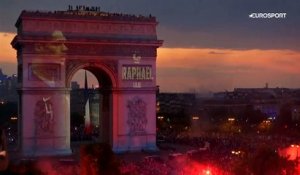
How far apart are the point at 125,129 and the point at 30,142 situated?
14.6 feet

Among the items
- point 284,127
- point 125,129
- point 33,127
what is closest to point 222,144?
point 125,129

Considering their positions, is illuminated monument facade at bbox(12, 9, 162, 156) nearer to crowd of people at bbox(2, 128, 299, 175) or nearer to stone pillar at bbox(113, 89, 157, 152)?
stone pillar at bbox(113, 89, 157, 152)

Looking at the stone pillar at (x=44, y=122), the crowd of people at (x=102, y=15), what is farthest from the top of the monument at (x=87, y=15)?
the stone pillar at (x=44, y=122)

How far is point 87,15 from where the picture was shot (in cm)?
3114

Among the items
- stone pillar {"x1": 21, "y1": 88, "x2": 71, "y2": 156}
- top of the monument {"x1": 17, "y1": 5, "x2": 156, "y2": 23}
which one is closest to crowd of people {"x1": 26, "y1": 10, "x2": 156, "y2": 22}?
top of the monument {"x1": 17, "y1": 5, "x2": 156, "y2": 23}

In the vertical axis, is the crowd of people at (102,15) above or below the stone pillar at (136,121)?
above

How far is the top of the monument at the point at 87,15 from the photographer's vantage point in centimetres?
3030

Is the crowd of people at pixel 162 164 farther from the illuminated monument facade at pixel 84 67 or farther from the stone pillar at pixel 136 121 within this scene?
the illuminated monument facade at pixel 84 67

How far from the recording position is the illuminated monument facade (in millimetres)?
30216

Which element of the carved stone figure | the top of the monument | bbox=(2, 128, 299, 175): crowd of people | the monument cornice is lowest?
bbox=(2, 128, 299, 175): crowd of people

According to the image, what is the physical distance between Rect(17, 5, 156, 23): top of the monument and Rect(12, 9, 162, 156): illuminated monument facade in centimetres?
4

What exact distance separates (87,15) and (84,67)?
2376 millimetres

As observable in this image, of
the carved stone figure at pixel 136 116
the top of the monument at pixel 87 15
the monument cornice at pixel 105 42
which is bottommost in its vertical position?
the carved stone figure at pixel 136 116

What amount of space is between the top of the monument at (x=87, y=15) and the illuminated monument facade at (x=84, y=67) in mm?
44
